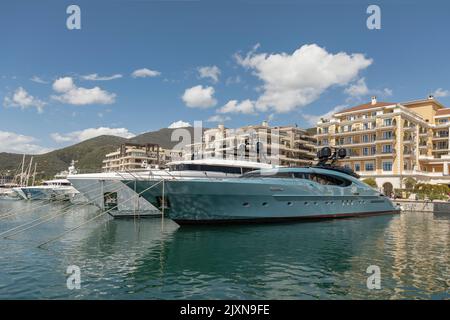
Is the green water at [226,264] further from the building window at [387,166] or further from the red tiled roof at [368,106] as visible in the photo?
the red tiled roof at [368,106]

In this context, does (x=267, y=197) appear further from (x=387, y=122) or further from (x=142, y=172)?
(x=387, y=122)

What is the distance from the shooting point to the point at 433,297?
9.40 meters

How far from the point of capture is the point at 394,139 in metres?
Result: 57.8

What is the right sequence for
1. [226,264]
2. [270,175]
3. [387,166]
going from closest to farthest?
[226,264]
[270,175]
[387,166]

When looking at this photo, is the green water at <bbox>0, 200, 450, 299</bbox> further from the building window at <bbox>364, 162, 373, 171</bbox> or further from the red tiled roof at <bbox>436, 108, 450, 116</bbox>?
the red tiled roof at <bbox>436, 108, 450, 116</bbox>

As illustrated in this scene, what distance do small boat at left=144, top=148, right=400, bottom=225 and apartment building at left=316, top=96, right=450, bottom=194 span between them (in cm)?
3196

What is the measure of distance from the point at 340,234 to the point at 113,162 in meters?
103

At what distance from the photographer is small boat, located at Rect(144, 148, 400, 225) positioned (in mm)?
21328

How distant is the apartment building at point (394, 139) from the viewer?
57.8 meters

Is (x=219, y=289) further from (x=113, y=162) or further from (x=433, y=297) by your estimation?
(x=113, y=162)

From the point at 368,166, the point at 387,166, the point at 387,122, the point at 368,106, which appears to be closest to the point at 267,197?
the point at 387,166

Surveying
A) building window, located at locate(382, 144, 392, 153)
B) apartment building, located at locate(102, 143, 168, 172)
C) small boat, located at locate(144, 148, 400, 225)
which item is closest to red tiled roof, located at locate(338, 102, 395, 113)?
building window, located at locate(382, 144, 392, 153)

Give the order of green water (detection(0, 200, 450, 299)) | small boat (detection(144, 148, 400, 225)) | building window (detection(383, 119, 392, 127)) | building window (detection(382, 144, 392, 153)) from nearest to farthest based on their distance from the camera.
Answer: green water (detection(0, 200, 450, 299)) → small boat (detection(144, 148, 400, 225)) → building window (detection(382, 144, 392, 153)) → building window (detection(383, 119, 392, 127))

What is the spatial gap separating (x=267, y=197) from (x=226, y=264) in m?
10.9
